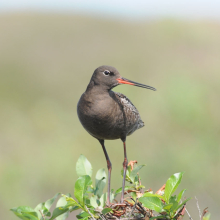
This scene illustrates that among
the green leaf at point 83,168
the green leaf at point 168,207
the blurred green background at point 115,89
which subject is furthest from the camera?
the blurred green background at point 115,89

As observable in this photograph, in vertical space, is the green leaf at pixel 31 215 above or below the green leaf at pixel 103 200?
below

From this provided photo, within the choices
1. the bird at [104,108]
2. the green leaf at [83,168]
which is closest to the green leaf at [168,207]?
the green leaf at [83,168]

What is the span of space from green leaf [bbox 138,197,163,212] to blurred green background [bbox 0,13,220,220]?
688cm

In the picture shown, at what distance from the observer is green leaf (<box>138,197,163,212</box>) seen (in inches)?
131

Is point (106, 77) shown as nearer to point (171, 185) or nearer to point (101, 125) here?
point (101, 125)

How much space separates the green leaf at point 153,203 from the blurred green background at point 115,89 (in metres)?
6.88

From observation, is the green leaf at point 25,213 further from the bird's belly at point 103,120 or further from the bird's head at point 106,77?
the bird's head at point 106,77

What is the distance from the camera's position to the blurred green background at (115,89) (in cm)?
1085

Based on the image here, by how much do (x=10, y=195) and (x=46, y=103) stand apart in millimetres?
4760

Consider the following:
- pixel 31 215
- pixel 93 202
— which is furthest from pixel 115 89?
pixel 31 215

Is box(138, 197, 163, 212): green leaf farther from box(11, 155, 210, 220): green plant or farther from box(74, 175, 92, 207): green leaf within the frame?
box(74, 175, 92, 207): green leaf

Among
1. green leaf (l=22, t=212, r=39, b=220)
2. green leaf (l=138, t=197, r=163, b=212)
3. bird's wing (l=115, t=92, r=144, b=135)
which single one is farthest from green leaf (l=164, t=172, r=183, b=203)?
bird's wing (l=115, t=92, r=144, b=135)

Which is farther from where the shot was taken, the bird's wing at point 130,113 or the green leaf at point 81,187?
the bird's wing at point 130,113

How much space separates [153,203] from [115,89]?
956 centimetres
